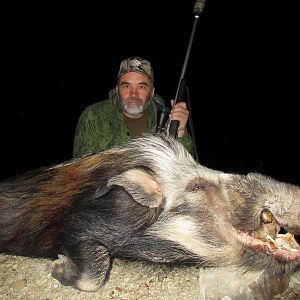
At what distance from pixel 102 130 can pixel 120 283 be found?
1777 mm

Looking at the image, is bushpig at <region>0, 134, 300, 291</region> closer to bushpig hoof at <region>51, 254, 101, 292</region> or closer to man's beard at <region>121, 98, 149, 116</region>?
bushpig hoof at <region>51, 254, 101, 292</region>

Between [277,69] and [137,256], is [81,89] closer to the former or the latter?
[277,69]

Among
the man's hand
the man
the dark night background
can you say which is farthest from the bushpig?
the dark night background

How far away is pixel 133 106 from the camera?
153 inches

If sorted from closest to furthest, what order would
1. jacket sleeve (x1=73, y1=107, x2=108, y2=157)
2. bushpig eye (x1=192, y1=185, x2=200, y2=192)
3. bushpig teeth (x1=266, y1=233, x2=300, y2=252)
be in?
bushpig teeth (x1=266, y1=233, x2=300, y2=252) < bushpig eye (x1=192, y1=185, x2=200, y2=192) < jacket sleeve (x1=73, y1=107, x2=108, y2=157)

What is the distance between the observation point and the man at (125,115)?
382cm

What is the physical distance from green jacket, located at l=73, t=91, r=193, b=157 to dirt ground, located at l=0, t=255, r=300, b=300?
1.46 m

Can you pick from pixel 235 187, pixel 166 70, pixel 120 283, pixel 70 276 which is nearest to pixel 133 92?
pixel 235 187

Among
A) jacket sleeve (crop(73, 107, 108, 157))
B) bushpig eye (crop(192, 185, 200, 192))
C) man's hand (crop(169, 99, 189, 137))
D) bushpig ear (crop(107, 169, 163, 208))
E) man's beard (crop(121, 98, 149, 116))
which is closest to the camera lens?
bushpig ear (crop(107, 169, 163, 208))

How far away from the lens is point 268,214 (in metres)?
2.16

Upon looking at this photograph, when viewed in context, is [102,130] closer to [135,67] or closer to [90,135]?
[90,135]

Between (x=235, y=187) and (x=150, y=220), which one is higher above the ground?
(x=235, y=187)

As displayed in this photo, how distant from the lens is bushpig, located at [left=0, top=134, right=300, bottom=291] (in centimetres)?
216

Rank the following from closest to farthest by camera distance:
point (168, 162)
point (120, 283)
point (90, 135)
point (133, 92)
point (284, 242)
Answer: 1. point (284, 242)
2. point (120, 283)
3. point (168, 162)
4. point (90, 135)
5. point (133, 92)
